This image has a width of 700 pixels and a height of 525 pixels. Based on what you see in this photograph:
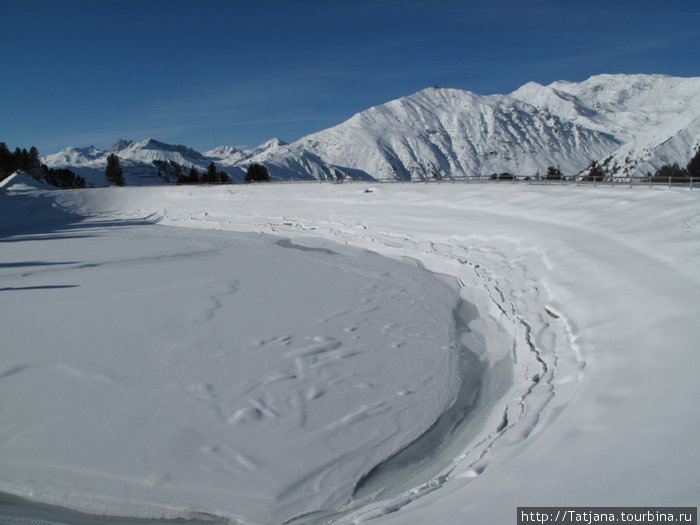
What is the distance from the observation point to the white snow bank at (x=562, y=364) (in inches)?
237

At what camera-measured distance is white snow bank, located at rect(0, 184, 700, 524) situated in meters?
6.02

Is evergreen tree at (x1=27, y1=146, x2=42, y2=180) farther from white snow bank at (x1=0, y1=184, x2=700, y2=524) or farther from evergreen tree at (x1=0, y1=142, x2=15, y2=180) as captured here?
white snow bank at (x1=0, y1=184, x2=700, y2=524)

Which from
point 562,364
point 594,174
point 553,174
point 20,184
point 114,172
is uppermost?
point 114,172

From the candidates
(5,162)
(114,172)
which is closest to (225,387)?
(5,162)

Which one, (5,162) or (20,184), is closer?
(20,184)

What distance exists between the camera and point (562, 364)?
10.6m

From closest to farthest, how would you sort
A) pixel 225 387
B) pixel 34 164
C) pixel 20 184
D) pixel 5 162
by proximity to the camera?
pixel 225 387 < pixel 20 184 < pixel 5 162 < pixel 34 164

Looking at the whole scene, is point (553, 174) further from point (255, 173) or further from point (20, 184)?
point (20, 184)

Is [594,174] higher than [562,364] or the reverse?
higher

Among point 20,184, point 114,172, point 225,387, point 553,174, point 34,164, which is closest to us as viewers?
point 225,387

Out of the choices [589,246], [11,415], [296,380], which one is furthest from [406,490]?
[589,246]

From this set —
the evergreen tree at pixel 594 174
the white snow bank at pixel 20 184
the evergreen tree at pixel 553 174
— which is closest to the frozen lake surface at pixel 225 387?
the evergreen tree at pixel 594 174

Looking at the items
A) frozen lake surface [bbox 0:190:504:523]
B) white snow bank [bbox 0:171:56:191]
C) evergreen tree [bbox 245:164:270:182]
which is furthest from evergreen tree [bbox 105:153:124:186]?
frozen lake surface [bbox 0:190:504:523]

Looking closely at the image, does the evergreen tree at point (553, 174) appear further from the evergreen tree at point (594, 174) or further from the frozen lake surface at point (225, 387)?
the frozen lake surface at point (225, 387)
